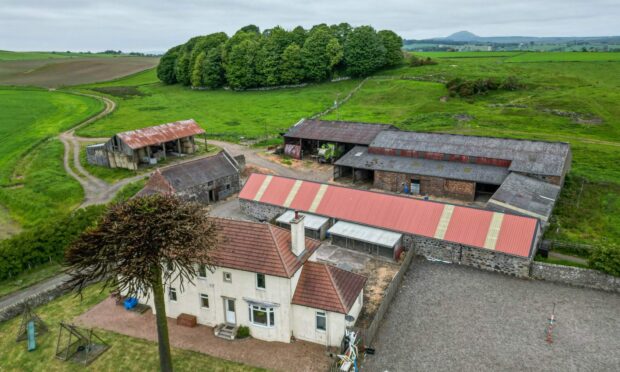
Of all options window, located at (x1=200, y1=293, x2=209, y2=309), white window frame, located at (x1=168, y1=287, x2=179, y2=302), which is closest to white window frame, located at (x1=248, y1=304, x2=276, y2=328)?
window, located at (x1=200, y1=293, x2=209, y2=309)

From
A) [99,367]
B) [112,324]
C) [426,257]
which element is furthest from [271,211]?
[99,367]

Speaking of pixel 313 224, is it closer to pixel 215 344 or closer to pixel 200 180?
pixel 215 344

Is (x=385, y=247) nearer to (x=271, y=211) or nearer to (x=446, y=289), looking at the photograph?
(x=446, y=289)

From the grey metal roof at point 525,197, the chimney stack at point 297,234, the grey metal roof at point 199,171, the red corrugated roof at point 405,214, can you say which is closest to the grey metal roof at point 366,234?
the red corrugated roof at point 405,214

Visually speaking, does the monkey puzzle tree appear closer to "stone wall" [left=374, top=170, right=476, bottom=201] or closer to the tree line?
"stone wall" [left=374, top=170, right=476, bottom=201]

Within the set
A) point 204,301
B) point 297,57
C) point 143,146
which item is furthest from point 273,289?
point 297,57
